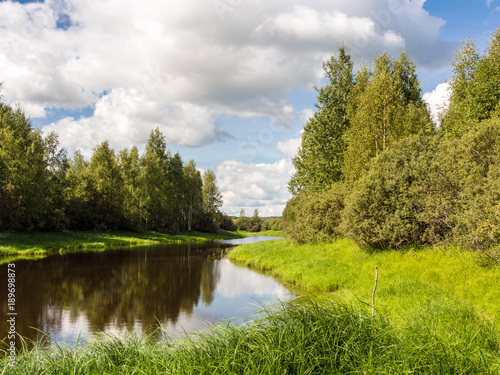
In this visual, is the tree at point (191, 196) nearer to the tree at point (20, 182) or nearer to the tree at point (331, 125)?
the tree at point (20, 182)

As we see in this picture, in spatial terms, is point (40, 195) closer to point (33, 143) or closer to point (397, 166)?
point (33, 143)

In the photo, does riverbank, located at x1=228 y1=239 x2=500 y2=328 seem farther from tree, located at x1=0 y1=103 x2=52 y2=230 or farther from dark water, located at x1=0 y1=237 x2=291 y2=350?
tree, located at x1=0 y1=103 x2=52 y2=230

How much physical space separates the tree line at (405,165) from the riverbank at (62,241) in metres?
23.5

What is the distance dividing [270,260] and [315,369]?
20.0 meters

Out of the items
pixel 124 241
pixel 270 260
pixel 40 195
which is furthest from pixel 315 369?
pixel 124 241

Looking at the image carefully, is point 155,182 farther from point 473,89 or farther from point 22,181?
point 473,89

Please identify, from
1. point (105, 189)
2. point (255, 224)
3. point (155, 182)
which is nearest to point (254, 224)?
point (255, 224)

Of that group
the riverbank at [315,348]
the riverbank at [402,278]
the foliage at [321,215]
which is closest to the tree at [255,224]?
the foliage at [321,215]

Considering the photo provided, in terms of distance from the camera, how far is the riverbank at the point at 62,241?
94.6 ft

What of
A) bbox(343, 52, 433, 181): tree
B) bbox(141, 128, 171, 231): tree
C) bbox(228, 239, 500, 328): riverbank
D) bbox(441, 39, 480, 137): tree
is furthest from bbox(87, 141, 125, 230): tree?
bbox(441, 39, 480, 137): tree

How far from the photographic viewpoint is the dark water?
1141 centimetres

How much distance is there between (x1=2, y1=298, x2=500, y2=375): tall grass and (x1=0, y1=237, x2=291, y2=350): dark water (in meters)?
1.68

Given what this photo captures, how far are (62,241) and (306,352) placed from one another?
37855 millimetres

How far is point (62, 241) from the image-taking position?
3578 centimetres
